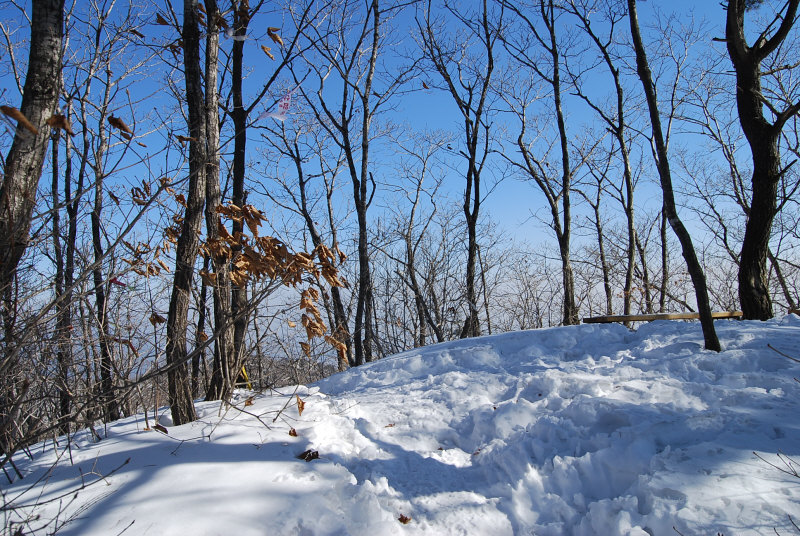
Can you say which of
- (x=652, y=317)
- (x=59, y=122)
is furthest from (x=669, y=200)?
(x=59, y=122)

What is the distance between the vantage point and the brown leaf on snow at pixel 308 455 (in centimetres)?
280

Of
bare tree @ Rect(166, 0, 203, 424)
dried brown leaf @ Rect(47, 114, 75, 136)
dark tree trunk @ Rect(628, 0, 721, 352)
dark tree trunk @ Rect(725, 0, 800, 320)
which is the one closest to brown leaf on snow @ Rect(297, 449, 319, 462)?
bare tree @ Rect(166, 0, 203, 424)

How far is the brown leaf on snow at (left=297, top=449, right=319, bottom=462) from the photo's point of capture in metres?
2.80

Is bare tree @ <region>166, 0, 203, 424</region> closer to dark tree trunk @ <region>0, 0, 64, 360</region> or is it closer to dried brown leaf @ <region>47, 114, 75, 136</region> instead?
dark tree trunk @ <region>0, 0, 64, 360</region>

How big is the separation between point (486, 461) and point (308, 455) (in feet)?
3.84

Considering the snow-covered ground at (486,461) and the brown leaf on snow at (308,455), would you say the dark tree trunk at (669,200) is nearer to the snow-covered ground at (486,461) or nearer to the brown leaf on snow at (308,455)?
the snow-covered ground at (486,461)

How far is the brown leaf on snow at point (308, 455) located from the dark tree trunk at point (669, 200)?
12.1 feet

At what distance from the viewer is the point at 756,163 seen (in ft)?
19.3

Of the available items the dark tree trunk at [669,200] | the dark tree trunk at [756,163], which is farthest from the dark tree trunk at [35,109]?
the dark tree trunk at [756,163]

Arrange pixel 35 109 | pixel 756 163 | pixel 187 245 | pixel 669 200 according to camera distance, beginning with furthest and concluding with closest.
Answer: pixel 756 163 → pixel 669 200 → pixel 187 245 → pixel 35 109

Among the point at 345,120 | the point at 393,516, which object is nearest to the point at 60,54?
the point at 393,516

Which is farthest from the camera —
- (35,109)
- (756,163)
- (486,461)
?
(756,163)

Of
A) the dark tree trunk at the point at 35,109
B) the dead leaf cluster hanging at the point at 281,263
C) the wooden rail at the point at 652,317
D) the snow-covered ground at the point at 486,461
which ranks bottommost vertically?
the snow-covered ground at the point at 486,461

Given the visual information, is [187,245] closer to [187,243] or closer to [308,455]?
[187,243]
